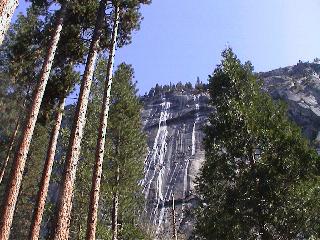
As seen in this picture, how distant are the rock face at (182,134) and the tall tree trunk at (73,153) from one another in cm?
3119

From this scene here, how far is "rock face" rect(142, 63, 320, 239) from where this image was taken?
55.2 metres

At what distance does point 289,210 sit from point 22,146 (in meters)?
8.72

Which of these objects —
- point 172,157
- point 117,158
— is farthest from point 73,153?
point 172,157

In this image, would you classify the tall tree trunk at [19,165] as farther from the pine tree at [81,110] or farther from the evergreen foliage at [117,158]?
the evergreen foliage at [117,158]

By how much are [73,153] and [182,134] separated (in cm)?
6312

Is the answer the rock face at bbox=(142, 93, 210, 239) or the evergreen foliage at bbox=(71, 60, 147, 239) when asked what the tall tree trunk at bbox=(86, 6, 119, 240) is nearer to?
the evergreen foliage at bbox=(71, 60, 147, 239)

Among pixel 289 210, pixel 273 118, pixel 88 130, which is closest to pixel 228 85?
pixel 273 118

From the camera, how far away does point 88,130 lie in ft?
80.0

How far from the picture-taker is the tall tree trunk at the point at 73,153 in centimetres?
1094

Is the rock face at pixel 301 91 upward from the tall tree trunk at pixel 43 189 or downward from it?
upward

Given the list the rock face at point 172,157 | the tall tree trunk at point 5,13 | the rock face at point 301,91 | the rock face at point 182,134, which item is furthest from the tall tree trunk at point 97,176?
the rock face at point 301,91

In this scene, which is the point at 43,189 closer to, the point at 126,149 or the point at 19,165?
the point at 19,165

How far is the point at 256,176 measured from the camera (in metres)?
14.5

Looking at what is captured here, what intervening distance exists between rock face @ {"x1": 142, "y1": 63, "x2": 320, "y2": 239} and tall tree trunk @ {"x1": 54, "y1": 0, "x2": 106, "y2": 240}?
31189 millimetres
